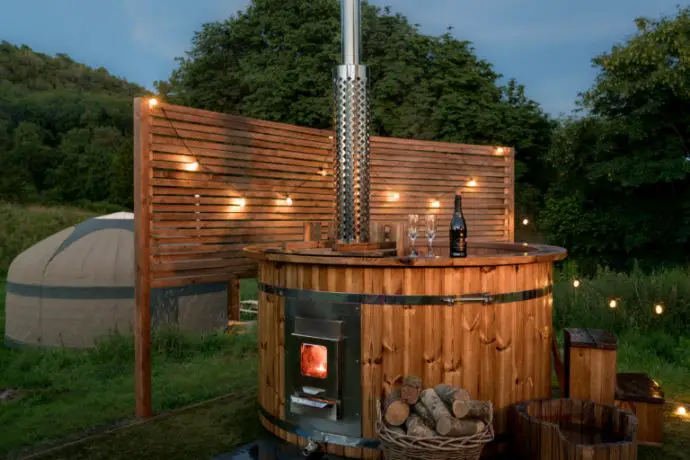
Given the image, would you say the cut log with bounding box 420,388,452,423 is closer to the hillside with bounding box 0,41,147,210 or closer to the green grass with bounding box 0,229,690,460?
the green grass with bounding box 0,229,690,460

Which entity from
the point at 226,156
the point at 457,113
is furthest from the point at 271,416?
the point at 457,113

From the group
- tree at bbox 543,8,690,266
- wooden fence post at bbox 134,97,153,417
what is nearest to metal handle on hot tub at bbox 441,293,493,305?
wooden fence post at bbox 134,97,153,417

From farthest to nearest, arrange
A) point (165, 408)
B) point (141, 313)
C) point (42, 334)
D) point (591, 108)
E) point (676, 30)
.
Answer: point (591, 108) < point (676, 30) < point (42, 334) < point (165, 408) < point (141, 313)

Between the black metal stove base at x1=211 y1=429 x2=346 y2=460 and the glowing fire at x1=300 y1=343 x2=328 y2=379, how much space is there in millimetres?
522

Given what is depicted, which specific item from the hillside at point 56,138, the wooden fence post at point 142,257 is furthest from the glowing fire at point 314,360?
the hillside at point 56,138

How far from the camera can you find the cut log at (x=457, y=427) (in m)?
3.34

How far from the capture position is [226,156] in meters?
6.14

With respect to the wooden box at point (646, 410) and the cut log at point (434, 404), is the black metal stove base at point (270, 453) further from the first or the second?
the wooden box at point (646, 410)

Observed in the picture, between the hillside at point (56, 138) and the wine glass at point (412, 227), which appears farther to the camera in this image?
the hillside at point (56, 138)

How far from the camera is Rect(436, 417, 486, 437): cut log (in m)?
3.34

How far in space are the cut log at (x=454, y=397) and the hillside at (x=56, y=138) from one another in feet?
77.8

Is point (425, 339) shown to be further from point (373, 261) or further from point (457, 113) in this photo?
point (457, 113)

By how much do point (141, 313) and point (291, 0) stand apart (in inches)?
757

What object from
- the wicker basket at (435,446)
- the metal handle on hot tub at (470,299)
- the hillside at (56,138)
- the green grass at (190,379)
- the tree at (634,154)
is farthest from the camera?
the hillside at (56,138)
